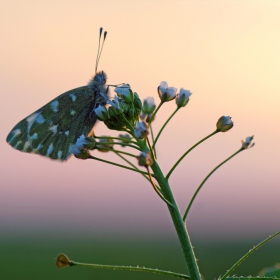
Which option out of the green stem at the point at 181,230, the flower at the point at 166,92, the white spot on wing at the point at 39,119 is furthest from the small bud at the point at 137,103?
the white spot on wing at the point at 39,119

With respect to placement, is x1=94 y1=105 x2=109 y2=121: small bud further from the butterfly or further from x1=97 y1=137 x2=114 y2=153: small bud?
the butterfly

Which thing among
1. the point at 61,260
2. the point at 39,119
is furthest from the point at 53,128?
the point at 61,260

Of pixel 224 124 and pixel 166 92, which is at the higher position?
pixel 166 92

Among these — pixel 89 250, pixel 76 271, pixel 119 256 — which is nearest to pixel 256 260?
pixel 76 271

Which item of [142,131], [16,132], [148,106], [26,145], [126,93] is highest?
[16,132]

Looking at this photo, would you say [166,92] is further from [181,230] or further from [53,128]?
[53,128]

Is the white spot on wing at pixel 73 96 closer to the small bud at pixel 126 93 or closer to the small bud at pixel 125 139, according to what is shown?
the small bud at pixel 126 93

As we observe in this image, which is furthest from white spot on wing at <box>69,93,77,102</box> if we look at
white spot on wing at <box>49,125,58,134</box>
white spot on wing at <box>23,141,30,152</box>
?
white spot on wing at <box>23,141,30,152</box>
